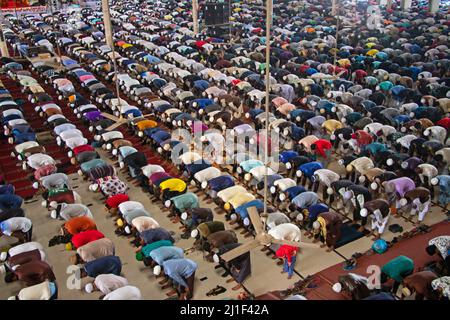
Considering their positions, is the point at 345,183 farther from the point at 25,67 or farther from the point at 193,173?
the point at 25,67

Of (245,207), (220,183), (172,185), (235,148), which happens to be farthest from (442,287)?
(235,148)

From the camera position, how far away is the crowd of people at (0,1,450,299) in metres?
8.38

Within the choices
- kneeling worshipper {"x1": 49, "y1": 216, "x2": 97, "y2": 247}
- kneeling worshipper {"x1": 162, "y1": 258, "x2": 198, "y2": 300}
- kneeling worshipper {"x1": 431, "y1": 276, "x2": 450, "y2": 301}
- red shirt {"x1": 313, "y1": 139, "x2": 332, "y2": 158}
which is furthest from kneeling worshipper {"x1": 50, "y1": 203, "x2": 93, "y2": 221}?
kneeling worshipper {"x1": 431, "y1": 276, "x2": 450, "y2": 301}

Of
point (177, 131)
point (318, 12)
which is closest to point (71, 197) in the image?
point (177, 131)

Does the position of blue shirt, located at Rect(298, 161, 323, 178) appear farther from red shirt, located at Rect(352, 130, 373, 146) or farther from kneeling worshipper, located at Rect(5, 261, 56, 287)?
kneeling worshipper, located at Rect(5, 261, 56, 287)

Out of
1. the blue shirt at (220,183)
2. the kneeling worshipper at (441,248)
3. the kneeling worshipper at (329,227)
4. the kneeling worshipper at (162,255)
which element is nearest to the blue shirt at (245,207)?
the blue shirt at (220,183)

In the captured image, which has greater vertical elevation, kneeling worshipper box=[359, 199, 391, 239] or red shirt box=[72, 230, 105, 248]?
red shirt box=[72, 230, 105, 248]

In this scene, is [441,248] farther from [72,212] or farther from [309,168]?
[72,212]

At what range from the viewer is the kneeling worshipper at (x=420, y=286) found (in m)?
7.27

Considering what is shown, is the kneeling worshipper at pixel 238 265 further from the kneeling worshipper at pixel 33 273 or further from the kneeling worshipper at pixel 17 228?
the kneeling worshipper at pixel 17 228

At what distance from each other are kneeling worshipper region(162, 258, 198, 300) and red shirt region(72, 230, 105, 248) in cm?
148

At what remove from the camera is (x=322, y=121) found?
13.2 meters

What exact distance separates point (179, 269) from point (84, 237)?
1.94 meters

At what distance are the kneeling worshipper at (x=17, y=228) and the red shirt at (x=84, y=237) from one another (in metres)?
1.17
